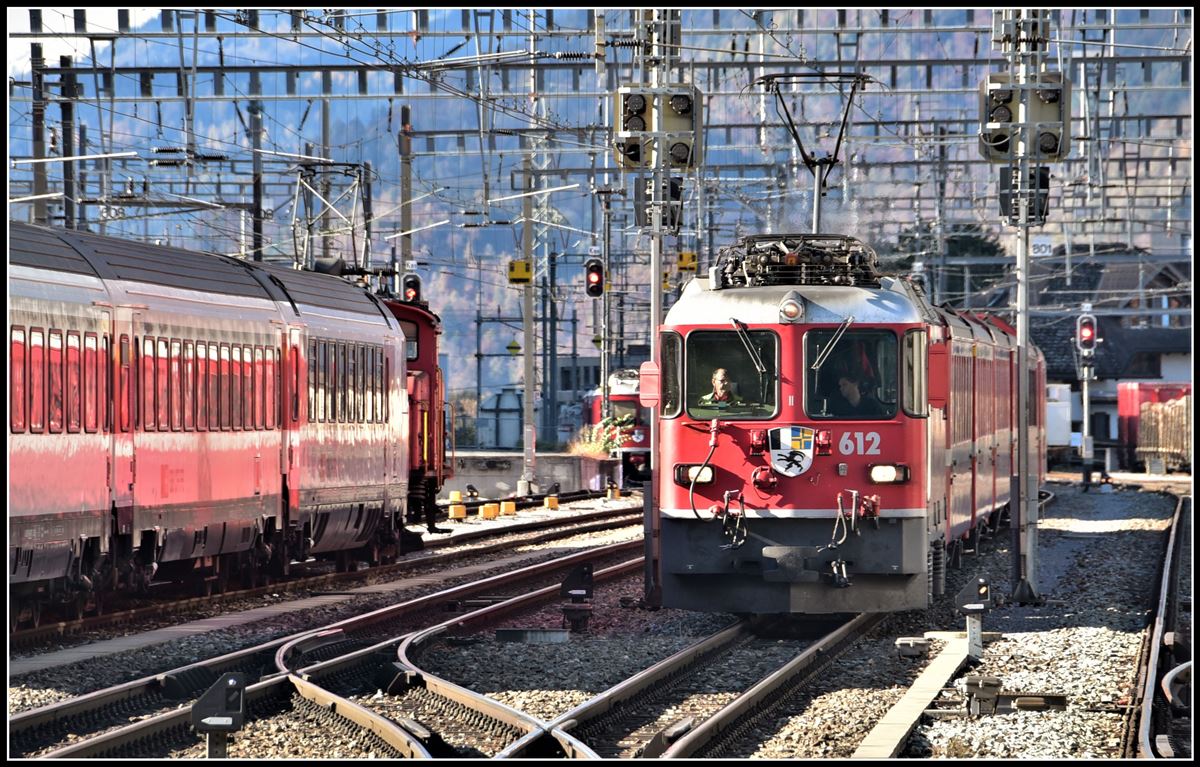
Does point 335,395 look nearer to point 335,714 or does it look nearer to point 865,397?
point 865,397

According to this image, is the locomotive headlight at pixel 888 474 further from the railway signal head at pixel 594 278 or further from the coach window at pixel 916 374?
the railway signal head at pixel 594 278

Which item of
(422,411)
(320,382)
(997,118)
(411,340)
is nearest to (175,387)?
(320,382)

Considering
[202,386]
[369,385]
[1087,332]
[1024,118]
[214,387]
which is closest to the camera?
[1024,118]

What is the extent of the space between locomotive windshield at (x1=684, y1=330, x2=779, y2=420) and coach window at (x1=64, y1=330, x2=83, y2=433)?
5.04m

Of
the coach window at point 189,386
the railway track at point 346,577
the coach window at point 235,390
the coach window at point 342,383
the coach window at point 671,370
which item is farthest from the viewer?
the coach window at point 342,383

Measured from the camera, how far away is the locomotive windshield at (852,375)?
1549 cm

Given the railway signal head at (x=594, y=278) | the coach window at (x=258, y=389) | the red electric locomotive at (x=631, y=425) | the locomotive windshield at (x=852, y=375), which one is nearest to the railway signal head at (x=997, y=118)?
the locomotive windshield at (x=852, y=375)

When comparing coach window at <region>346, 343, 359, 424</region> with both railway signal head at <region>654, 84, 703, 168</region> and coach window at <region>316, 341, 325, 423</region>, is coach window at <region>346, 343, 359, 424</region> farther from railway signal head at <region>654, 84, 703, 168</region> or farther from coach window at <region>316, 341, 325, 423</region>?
railway signal head at <region>654, 84, 703, 168</region>

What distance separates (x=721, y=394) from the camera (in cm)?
1559

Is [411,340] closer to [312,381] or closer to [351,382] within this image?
[351,382]

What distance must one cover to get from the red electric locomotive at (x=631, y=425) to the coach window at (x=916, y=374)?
28907mm

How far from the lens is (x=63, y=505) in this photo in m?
15.5

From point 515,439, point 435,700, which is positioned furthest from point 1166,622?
point 515,439

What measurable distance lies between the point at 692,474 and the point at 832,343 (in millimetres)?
1544
